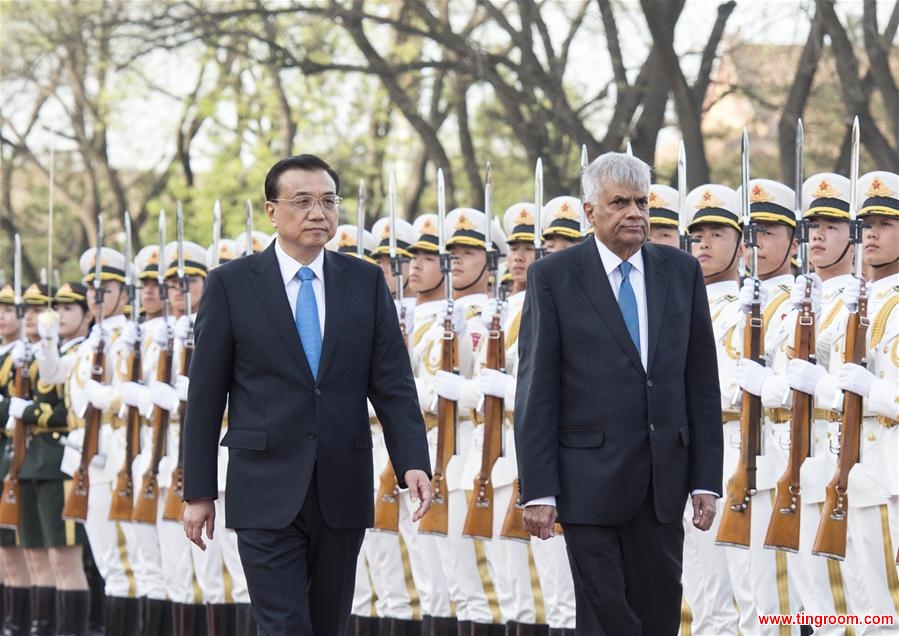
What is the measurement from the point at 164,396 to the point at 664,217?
346 centimetres

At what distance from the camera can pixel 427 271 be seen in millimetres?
10344

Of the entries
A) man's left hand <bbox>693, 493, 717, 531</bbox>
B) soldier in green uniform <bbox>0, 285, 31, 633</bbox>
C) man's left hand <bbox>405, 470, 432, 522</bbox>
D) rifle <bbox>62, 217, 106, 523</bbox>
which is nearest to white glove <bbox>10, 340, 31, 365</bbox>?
soldier in green uniform <bbox>0, 285, 31, 633</bbox>

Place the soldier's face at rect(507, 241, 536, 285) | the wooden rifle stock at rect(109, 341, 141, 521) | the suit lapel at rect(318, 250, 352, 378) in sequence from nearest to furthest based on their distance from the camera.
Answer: the suit lapel at rect(318, 250, 352, 378) < the soldier's face at rect(507, 241, 536, 285) < the wooden rifle stock at rect(109, 341, 141, 521)

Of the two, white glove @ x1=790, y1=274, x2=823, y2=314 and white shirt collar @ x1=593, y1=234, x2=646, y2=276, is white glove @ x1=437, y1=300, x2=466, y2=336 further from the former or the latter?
white shirt collar @ x1=593, y1=234, x2=646, y2=276

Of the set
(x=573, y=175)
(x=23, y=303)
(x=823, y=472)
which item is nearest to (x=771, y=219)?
(x=823, y=472)

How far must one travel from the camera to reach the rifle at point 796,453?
24.7 ft

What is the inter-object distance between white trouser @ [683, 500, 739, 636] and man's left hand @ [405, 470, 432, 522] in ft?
8.05

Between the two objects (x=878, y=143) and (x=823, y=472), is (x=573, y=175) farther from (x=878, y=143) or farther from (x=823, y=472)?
(x=823, y=472)

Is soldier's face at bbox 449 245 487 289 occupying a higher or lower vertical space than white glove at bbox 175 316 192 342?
higher

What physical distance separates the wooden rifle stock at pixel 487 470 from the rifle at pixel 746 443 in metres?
1.47

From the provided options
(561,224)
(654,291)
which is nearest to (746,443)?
(654,291)

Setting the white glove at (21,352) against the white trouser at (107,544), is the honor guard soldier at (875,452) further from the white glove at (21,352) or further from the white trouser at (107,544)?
the white glove at (21,352)

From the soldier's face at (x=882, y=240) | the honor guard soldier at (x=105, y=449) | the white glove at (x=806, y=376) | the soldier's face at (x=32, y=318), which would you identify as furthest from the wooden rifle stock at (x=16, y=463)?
the soldier's face at (x=882, y=240)

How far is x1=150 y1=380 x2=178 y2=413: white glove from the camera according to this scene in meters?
10.9
